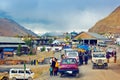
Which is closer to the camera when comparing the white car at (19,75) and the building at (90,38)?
the white car at (19,75)

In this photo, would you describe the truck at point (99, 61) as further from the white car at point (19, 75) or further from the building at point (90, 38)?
the building at point (90, 38)

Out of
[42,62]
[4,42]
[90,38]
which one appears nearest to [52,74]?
[42,62]

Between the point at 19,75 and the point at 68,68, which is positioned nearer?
the point at 68,68

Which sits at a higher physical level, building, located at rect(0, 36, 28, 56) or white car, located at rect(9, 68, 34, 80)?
building, located at rect(0, 36, 28, 56)

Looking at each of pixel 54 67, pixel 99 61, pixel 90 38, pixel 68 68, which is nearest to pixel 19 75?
pixel 54 67

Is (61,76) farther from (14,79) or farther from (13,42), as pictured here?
(13,42)

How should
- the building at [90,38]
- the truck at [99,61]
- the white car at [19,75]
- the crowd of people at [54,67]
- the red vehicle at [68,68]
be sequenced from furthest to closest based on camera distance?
the building at [90,38] < the truck at [99,61] < the white car at [19,75] < the crowd of people at [54,67] < the red vehicle at [68,68]

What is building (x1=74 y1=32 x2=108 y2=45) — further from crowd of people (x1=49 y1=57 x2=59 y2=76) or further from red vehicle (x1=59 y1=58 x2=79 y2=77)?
red vehicle (x1=59 y1=58 x2=79 y2=77)

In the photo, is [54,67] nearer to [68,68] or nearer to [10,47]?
[68,68]

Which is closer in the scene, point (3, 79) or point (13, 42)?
point (3, 79)

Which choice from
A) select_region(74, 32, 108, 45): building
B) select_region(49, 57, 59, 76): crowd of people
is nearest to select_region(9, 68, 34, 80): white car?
select_region(49, 57, 59, 76): crowd of people

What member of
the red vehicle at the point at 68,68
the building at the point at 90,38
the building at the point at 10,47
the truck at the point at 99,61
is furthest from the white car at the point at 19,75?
the building at the point at 90,38

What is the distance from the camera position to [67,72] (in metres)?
30.0

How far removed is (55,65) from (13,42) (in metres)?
72.6
